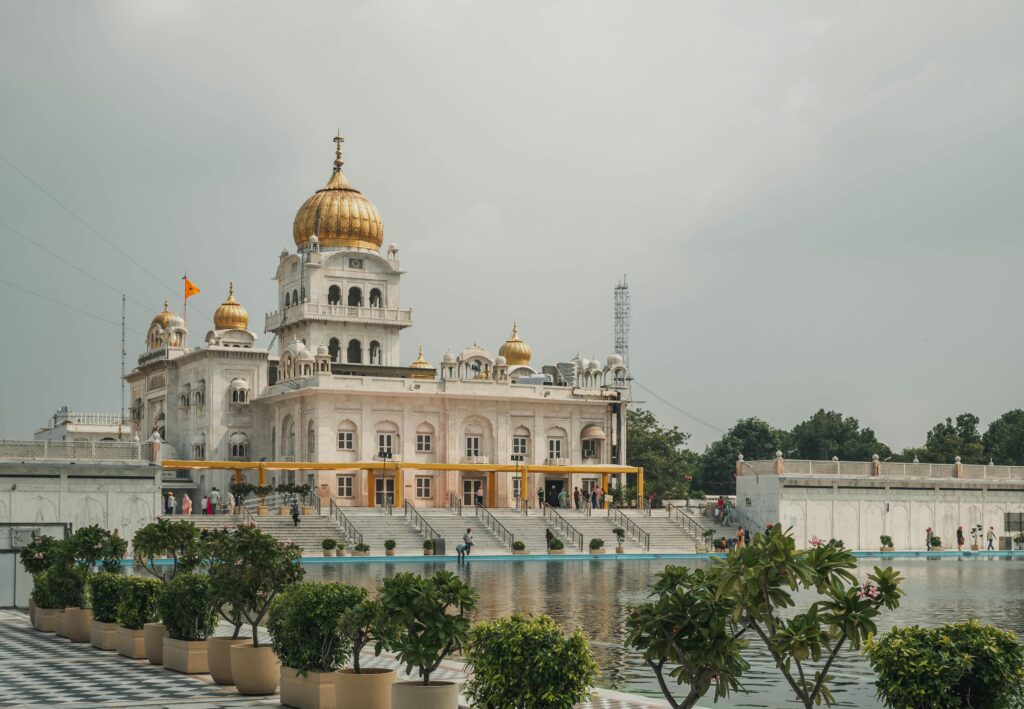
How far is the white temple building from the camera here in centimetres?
6025

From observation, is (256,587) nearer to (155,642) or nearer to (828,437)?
(155,642)

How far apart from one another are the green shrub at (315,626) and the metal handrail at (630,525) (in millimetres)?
40125

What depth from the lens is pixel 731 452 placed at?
308 feet

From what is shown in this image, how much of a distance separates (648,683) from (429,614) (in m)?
5.82

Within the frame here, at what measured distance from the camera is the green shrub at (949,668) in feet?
31.4

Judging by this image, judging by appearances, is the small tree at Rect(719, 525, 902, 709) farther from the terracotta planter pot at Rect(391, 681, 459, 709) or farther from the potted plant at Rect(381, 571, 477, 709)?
the terracotta planter pot at Rect(391, 681, 459, 709)

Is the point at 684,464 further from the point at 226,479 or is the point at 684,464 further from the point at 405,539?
the point at 405,539

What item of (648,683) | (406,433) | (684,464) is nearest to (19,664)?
(648,683)

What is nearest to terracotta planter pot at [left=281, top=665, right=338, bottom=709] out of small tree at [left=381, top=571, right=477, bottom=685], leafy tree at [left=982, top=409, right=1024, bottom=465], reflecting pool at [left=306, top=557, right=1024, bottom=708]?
small tree at [left=381, top=571, right=477, bottom=685]

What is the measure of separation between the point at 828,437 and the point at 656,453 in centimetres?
1923

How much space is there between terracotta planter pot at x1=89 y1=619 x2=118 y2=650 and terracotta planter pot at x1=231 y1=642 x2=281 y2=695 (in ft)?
15.2

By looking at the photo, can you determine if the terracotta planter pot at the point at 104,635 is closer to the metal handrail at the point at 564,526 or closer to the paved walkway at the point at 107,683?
the paved walkway at the point at 107,683

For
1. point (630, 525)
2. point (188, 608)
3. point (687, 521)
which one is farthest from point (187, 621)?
point (687, 521)

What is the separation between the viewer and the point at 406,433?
202 feet
